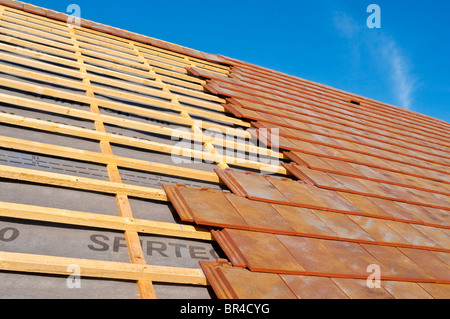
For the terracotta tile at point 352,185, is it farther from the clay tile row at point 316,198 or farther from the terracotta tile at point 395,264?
the terracotta tile at point 395,264

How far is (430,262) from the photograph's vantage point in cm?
294

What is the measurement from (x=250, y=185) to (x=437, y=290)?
1740mm

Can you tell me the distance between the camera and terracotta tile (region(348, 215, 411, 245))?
303cm

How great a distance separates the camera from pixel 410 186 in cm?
443

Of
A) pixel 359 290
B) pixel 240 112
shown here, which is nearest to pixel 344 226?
pixel 359 290

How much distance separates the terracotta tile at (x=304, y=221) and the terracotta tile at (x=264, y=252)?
323 millimetres

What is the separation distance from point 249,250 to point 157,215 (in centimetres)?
80

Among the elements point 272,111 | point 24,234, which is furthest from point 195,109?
point 24,234

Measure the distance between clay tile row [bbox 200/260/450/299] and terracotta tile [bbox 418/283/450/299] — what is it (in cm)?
9

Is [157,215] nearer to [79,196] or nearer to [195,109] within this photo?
[79,196]

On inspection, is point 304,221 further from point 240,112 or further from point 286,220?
point 240,112

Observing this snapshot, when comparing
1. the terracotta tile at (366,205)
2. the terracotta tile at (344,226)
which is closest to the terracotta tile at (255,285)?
the terracotta tile at (344,226)

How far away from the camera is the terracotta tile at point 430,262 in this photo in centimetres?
277

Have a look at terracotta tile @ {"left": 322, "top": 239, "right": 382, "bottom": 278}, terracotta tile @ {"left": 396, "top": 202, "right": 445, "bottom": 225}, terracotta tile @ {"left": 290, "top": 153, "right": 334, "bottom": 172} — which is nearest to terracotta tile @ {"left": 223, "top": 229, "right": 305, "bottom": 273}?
terracotta tile @ {"left": 322, "top": 239, "right": 382, "bottom": 278}
